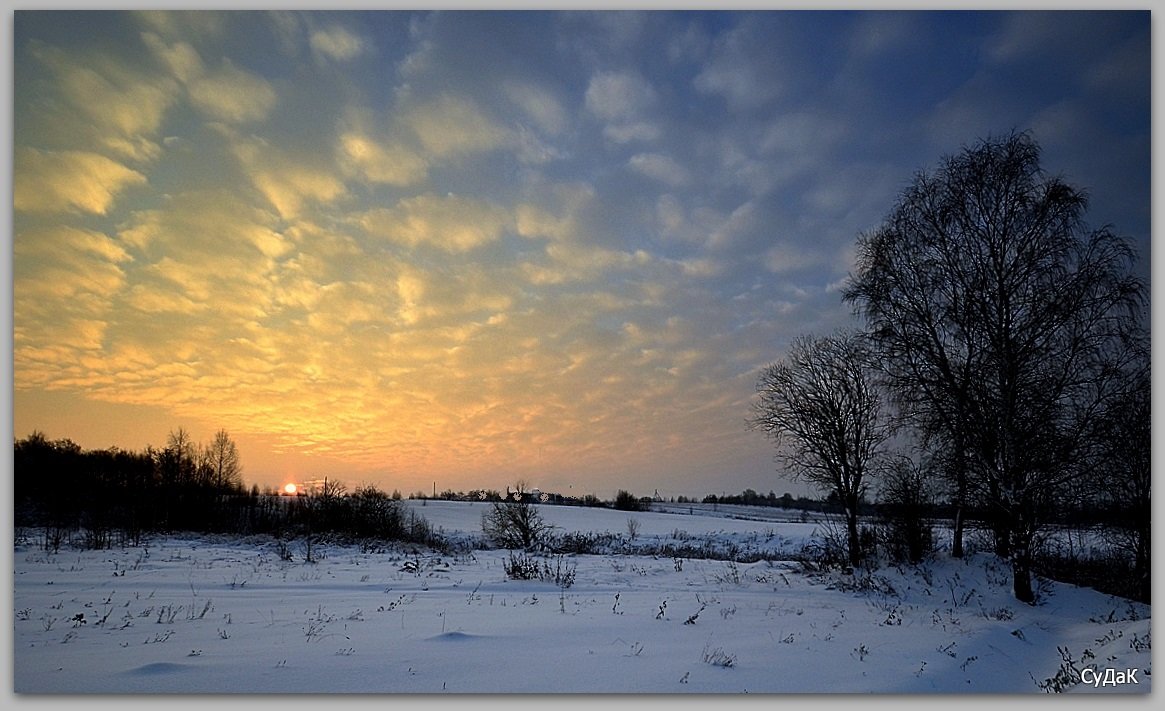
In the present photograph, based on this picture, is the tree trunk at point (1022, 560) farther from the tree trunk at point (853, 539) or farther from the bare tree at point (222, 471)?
the bare tree at point (222, 471)

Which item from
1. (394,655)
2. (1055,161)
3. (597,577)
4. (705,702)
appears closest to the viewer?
(705,702)

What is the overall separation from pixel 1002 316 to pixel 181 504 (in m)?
36.8

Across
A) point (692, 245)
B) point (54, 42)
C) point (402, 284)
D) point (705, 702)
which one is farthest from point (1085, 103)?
point (54, 42)

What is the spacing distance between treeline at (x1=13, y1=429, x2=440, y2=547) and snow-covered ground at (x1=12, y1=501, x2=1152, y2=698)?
Result: 12.4 feet

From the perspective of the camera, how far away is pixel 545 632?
7684mm

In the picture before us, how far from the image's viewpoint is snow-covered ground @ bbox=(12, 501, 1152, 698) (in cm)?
590

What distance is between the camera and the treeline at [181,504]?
59.7ft

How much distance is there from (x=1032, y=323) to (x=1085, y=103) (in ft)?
14.2

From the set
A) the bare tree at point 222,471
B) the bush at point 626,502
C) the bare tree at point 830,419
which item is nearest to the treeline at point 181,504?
the bare tree at point 222,471

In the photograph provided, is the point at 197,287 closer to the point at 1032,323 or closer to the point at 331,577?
the point at 331,577

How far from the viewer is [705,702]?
5.70 meters

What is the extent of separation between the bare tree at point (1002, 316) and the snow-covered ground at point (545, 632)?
285 cm

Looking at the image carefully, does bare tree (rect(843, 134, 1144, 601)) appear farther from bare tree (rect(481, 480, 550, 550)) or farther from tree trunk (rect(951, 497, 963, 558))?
bare tree (rect(481, 480, 550, 550))

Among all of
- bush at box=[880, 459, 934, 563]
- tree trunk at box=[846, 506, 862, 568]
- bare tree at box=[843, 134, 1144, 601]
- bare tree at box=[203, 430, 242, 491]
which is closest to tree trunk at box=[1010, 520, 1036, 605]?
bare tree at box=[843, 134, 1144, 601]
